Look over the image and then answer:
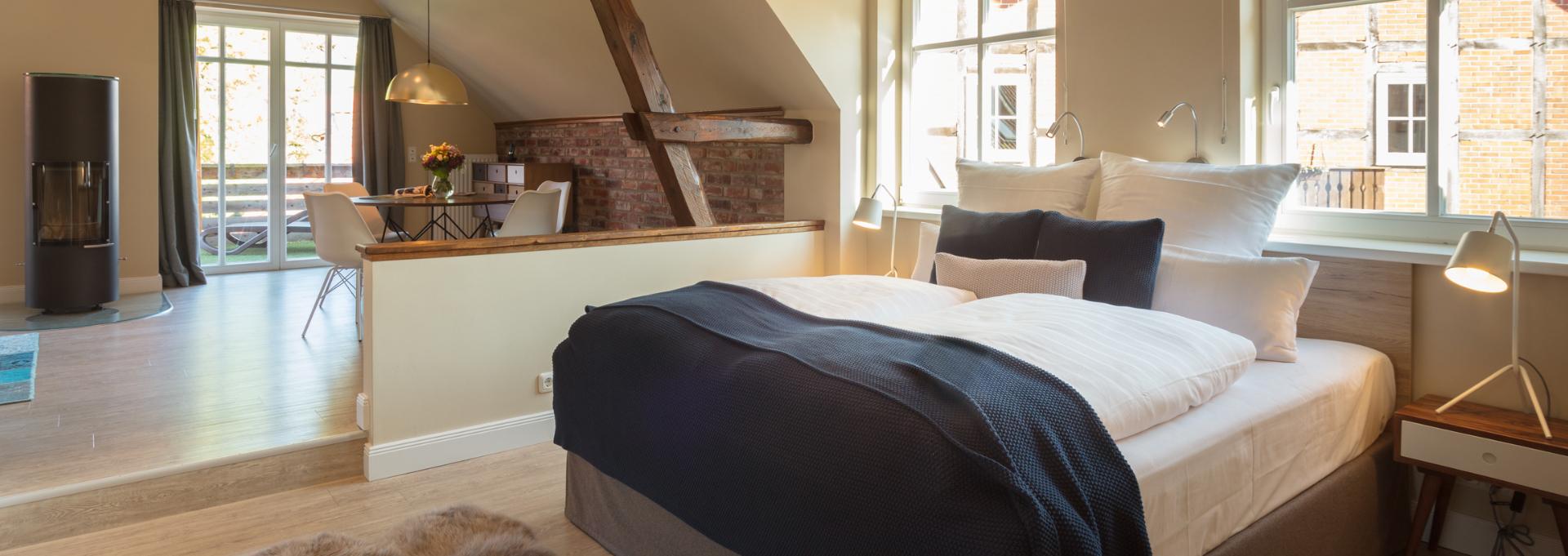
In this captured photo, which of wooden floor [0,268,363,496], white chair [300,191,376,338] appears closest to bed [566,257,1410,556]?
wooden floor [0,268,363,496]

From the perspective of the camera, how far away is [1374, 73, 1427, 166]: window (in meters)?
2.76

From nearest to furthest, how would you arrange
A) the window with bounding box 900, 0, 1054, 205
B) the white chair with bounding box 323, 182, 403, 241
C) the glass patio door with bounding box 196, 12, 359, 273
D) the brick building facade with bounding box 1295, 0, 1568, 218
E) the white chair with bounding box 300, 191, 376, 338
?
1. the brick building facade with bounding box 1295, 0, 1568, 218
2. the window with bounding box 900, 0, 1054, 205
3. the white chair with bounding box 300, 191, 376, 338
4. the white chair with bounding box 323, 182, 403, 241
5. the glass patio door with bounding box 196, 12, 359, 273

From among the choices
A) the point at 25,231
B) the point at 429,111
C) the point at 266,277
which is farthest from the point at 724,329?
the point at 429,111

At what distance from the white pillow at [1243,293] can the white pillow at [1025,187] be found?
0.55 m

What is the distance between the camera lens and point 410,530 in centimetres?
246

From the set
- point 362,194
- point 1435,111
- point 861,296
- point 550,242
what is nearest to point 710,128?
point 550,242

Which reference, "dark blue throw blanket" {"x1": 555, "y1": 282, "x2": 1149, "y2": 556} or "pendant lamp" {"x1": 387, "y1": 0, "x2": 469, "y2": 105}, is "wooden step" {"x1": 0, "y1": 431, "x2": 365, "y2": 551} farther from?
"pendant lamp" {"x1": 387, "y1": 0, "x2": 469, "y2": 105}

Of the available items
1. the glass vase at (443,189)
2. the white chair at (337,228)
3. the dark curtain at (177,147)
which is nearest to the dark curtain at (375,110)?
the dark curtain at (177,147)

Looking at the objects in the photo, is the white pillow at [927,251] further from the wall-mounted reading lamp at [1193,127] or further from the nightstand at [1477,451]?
the nightstand at [1477,451]

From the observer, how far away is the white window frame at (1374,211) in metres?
2.66

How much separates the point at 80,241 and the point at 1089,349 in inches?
226

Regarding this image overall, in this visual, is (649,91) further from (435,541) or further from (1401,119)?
(1401,119)

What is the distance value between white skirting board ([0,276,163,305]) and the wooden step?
3.97 m

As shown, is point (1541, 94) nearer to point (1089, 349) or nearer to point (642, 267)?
point (1089, 349)
